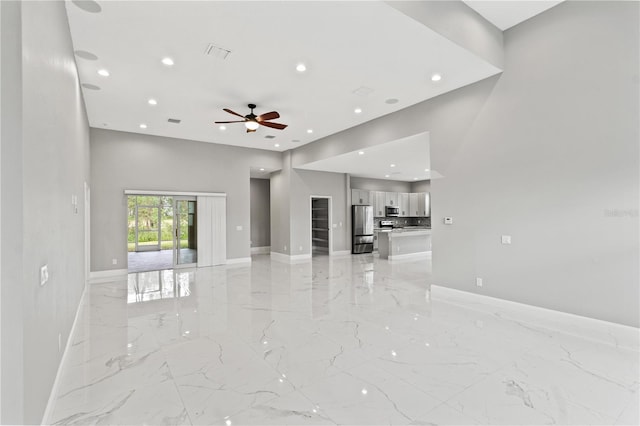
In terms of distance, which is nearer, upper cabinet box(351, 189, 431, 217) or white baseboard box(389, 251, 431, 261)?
white baseboard box(389, 251, 431, 261)

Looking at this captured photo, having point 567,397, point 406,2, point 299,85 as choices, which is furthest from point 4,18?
point 567,397

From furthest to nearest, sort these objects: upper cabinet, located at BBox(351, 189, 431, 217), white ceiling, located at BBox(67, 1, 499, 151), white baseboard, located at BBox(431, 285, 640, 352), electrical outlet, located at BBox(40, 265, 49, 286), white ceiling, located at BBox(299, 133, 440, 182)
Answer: upper cabinet, located at BBox(351, 189, 431, 217) → white ceiling, located at BBox(299, 133, 440, 182) → white baseboard, located at BBox(431, 285, 640, 352) → white ceiling, located at BBox(67, 1, 499, 151) → electrical outlet, located at BBox(40, 265, 49, 286)

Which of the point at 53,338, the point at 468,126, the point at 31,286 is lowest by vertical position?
the point at 53,338

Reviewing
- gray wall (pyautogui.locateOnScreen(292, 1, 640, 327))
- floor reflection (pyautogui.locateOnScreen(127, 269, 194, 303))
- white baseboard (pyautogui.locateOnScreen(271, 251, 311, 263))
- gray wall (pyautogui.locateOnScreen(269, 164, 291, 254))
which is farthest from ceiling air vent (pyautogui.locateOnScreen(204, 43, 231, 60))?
white baseboard (pyautogui.locateOnScreen(271, 251, 311, 263))

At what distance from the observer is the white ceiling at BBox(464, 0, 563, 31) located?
4023 mm

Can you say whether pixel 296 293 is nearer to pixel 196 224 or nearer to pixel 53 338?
pixel 53 338

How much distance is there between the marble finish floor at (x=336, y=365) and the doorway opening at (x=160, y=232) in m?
3.22

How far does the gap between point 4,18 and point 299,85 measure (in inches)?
149

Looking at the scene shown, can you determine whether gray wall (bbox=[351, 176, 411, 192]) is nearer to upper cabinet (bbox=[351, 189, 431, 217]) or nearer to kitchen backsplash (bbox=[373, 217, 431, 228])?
upper cabinet (bbox=[351, 189, 431, 217])

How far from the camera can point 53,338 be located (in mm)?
2451

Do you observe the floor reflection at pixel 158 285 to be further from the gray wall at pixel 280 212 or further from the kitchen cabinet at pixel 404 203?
the kitchen cabinet at pixel 404 203

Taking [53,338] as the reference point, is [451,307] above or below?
below

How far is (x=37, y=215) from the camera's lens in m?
1.98

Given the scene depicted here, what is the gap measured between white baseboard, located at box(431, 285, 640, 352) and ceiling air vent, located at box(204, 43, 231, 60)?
4.77 meters
